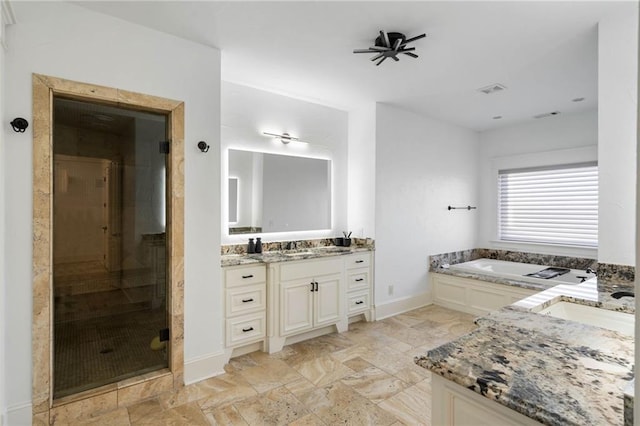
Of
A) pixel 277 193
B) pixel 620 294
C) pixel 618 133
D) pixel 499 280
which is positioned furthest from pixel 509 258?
pixel 277 193

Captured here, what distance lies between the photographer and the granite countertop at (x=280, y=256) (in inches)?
119

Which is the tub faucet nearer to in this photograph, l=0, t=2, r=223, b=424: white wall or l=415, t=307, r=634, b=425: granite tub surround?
l=415, t=307, r=634, b=425: granite tub surround

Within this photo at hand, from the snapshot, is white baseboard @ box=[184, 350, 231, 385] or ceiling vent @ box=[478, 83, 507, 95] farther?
ceiling vent @ box=[478, 83, 507, 95]

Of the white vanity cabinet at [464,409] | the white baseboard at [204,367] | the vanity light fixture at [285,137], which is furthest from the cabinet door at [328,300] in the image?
the white vanity cabinet at [464,409]

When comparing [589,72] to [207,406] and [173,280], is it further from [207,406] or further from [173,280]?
[207,406]

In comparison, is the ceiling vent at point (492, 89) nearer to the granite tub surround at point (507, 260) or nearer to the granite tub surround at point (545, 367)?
the granite tub surround at point (507, 260)

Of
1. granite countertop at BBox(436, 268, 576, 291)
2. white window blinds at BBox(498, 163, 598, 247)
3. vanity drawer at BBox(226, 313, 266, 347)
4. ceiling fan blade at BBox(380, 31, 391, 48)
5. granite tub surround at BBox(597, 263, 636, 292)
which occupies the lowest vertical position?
vanity drawer at BBox(226, 313, 266, 347)

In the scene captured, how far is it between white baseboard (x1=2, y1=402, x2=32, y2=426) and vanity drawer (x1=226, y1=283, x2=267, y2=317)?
1.36 m

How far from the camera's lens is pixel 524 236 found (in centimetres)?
504

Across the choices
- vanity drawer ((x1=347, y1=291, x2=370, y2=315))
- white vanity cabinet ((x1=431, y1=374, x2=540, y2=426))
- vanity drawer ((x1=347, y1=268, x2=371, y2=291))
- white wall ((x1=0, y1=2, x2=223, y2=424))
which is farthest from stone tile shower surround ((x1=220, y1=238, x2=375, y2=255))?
white vanity cabinet ((x1=431, y1=374, x2=540, y2=426))

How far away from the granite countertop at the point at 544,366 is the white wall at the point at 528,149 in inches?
155

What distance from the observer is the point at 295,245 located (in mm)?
3955

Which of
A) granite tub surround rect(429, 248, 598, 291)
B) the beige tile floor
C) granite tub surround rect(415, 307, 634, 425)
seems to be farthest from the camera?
granite tub surround rect(429, 248, 598, 291)

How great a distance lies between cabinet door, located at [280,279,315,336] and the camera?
10.6 ft
